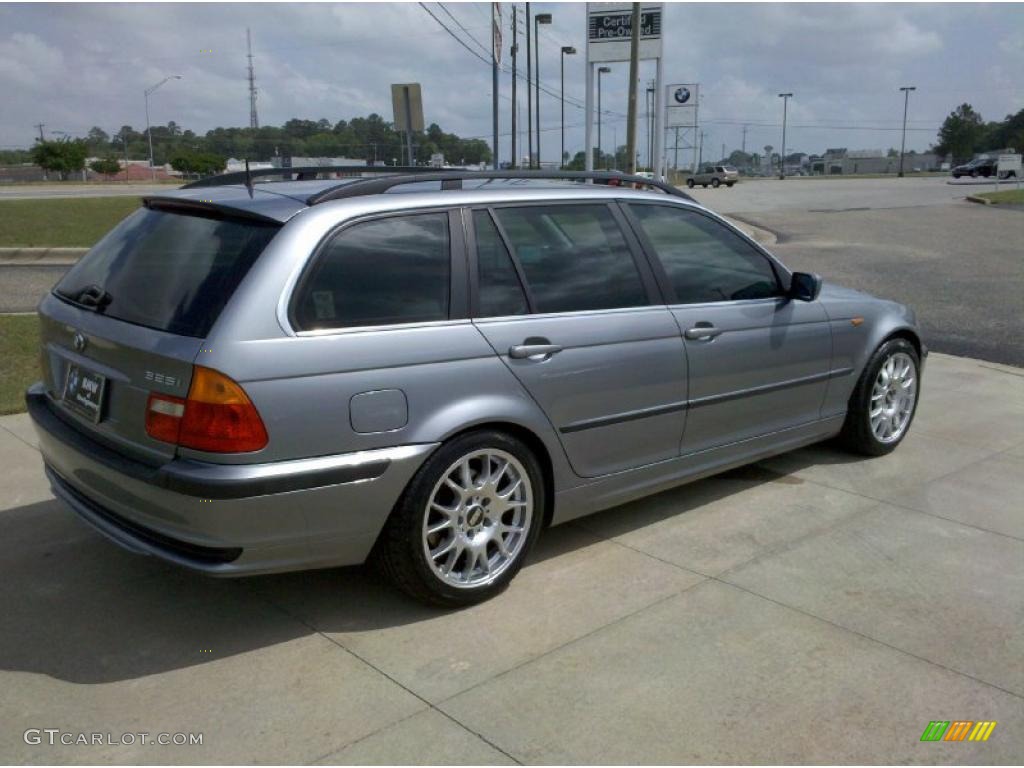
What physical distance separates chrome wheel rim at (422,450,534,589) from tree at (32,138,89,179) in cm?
6482

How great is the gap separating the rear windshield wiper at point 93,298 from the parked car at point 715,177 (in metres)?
61.8

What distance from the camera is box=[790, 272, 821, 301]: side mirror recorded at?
15.6ft

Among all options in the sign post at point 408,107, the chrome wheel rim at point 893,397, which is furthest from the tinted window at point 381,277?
the sign post at point 408,107

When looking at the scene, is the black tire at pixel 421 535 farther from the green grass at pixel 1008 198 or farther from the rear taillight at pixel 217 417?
the green grass at pixel 1008 198

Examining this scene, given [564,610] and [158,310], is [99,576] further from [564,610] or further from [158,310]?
[564,610]

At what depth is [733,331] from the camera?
4488 mm

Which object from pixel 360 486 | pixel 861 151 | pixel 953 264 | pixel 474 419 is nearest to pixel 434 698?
pixel 360 486

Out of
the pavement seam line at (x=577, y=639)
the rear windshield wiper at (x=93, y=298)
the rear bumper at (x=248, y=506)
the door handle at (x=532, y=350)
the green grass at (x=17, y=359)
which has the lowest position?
the pavement seam line at (x=577, y=639)

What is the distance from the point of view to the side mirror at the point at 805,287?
4770 mm

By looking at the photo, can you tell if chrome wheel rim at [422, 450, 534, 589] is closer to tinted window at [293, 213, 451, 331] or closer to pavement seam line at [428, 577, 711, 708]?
pavement seam line at [428, 577, 711, 708]

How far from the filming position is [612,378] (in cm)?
396

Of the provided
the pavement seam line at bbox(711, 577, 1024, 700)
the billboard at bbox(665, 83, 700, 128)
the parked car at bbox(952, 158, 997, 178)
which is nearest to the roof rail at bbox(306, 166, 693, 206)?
the pavement seam line at bbox(711, 577, 1024, 700)

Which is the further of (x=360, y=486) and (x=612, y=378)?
(x=612, y=378)

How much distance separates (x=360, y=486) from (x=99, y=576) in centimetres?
144
